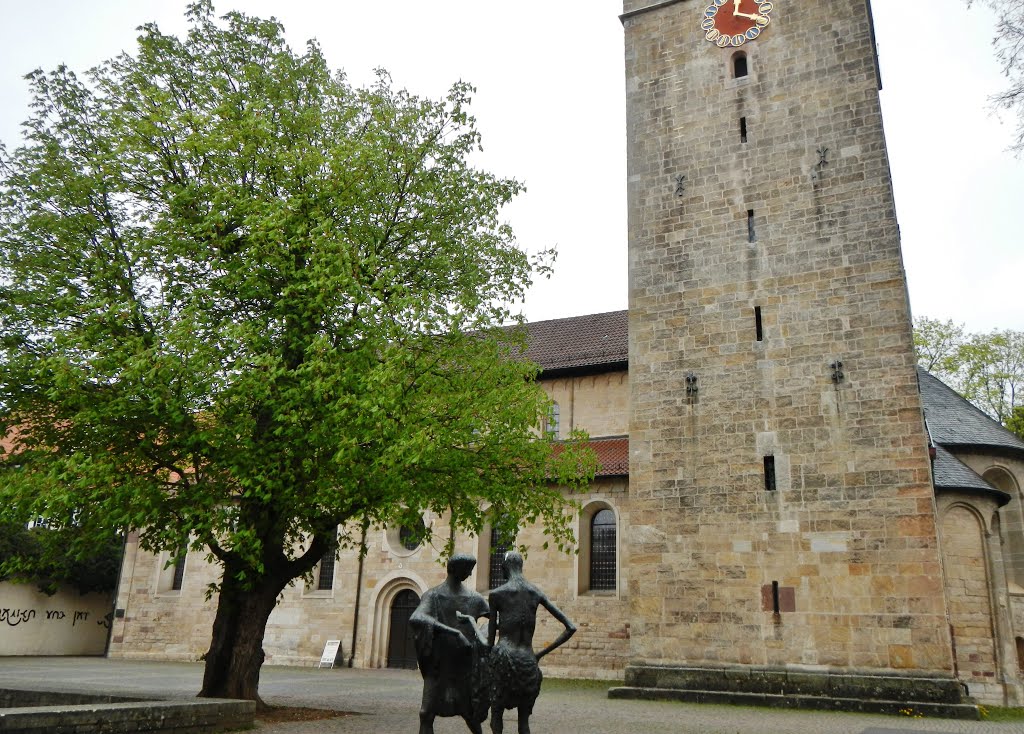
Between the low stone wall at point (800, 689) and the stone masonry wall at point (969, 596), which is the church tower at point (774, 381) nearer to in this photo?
the low stone wall at point (800, 689)

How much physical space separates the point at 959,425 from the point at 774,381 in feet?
25.3

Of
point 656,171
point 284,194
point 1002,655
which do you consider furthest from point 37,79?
point 1002,655

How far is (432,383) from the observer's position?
1258cm

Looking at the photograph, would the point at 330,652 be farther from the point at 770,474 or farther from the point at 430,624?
the point at 430,624

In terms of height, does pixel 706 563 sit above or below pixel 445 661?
above

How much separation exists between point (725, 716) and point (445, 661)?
7.58 meters

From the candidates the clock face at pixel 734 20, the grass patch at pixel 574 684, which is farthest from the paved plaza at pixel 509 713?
the clock face at pixel 734 20

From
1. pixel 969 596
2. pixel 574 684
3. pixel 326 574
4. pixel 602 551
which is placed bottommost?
pixel 574 684

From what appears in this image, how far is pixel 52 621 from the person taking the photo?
30.7 metres

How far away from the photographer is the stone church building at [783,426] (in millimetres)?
15227

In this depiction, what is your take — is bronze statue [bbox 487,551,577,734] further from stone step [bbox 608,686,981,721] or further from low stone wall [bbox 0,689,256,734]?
stone step [bbox 608,686,981,721]

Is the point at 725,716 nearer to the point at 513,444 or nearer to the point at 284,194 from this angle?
the point at 513,444

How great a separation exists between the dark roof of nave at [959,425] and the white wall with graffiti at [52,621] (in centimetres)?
2929

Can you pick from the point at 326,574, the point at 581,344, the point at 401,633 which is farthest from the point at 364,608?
the point at 581,344
